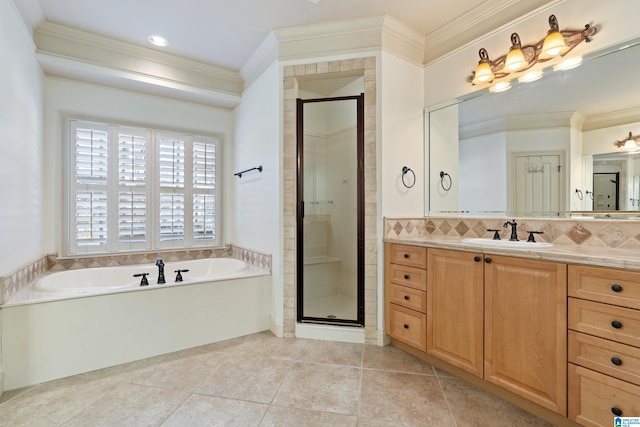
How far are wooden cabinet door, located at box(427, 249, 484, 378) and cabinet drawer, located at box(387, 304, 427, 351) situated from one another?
0.16 ft

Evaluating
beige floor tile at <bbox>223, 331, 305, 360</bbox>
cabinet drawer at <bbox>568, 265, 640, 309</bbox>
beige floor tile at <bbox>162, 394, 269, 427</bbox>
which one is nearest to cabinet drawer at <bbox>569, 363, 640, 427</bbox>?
cabinet drawer at <bbox>568, 265, 640, 309</bbox>

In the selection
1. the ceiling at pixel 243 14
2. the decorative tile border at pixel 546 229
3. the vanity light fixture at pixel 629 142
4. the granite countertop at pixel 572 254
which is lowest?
the granite countertop at pixel 572 254

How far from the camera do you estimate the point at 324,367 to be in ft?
6.84

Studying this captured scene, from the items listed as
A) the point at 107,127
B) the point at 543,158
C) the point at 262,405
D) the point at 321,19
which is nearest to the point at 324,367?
the point at 262,405

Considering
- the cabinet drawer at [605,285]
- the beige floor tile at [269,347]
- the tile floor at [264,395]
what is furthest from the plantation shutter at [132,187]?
the cabinet drawer at [605,285]

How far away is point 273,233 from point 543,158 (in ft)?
7.17


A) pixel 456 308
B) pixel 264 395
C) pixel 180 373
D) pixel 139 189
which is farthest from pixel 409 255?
pixel 139 189

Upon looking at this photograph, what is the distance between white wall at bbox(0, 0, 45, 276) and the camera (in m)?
1.89

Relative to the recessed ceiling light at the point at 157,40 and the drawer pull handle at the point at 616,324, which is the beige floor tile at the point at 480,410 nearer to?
the drawer pull handle at the point at 616,324

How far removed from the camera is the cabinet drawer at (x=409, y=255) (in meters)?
2.10

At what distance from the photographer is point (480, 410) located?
1.63m

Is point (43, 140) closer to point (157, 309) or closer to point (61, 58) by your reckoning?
point (61, 58)

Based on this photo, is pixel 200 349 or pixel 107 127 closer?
pixel 200 349

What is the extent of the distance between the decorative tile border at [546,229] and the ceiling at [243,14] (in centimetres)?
148
